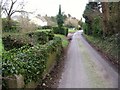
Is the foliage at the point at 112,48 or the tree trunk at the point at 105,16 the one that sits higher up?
the tree trunk at the point at 105,16

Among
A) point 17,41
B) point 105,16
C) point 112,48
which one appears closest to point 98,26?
point 105,16

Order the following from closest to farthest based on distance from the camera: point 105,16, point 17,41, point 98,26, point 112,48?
point 17,41
point 112,48
point 105,16
point 98,26

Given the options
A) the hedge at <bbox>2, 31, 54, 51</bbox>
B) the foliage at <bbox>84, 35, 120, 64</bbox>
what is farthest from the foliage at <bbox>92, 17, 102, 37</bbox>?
the hedge at <bbox>2, 31, 54, 51</bbox>

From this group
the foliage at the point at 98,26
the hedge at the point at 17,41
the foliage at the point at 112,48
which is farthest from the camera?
the foliage at the point at 98,26

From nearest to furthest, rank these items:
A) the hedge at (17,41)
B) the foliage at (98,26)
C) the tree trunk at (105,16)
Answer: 1. the hedge at (17,41)
2. the tree trunk at (105,16)
3. the foliage at (98,26)

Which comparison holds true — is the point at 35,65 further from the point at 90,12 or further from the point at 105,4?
the point at 90,12

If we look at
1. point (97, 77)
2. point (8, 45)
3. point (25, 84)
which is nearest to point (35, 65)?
point (25, 84)

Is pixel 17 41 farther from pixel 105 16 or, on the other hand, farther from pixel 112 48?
pixel 105 16

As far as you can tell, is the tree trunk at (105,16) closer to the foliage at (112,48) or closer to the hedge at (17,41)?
the foliage at (112,48)

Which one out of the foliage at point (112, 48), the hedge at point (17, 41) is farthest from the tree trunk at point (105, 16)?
the hedge at point (17, 41)

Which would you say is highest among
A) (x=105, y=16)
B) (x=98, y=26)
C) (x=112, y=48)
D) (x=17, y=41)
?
(x=105, y=16)

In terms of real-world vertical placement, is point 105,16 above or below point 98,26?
above

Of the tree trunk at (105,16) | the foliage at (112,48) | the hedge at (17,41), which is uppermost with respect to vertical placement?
the tree trunk at (105,16)

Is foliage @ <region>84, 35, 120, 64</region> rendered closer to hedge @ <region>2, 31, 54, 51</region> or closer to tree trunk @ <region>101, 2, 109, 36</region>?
tree trunk @ <region>101, 2, 109, 36</region>
